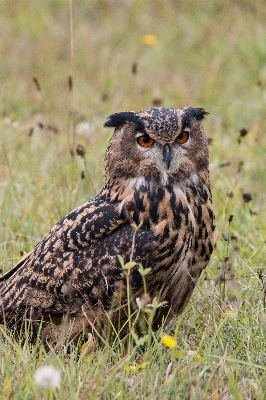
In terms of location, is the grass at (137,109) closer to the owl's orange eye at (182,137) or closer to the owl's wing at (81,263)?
the owl's wing at (81,263)

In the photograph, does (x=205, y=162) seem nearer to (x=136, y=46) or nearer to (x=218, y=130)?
(x=218, y=130)

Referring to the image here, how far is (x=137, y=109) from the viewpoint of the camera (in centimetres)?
826

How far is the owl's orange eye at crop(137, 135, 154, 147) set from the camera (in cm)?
399

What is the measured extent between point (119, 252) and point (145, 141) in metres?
0.58

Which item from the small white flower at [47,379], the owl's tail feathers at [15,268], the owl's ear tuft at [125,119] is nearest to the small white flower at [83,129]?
the owl's tail feathers at [15,268]

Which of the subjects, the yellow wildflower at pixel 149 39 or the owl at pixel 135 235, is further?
the yellow wildflower at pixel 149 39

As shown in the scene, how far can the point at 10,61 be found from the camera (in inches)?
381

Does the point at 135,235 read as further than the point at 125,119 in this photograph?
No

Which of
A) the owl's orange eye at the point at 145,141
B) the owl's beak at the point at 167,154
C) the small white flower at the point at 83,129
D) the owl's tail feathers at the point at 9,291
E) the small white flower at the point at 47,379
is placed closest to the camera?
the small white flower at the point at 47,379

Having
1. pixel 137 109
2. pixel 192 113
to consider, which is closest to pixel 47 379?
pixel 192 113

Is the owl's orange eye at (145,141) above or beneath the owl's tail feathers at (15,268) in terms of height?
above

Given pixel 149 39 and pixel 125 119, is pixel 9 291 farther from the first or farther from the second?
pixel 149 39

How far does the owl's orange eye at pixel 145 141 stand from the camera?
3.99m

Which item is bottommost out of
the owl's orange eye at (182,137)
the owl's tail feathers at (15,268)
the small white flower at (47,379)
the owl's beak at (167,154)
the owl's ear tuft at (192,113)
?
the small white flower at (47,379)
